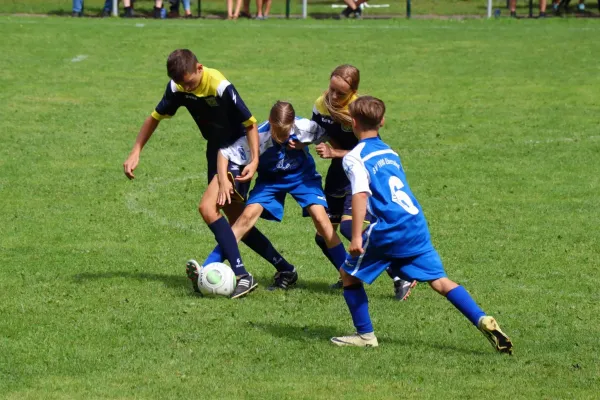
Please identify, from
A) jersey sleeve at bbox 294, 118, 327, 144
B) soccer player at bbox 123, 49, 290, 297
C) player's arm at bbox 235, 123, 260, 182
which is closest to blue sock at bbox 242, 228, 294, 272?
soccer player at bbox 123, 49, 290, 297

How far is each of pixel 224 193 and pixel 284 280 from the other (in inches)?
35.2

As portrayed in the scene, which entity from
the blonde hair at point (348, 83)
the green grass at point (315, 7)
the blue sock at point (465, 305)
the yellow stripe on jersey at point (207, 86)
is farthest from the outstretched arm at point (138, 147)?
the green grass at point (315, 7)

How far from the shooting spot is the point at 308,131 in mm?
8203

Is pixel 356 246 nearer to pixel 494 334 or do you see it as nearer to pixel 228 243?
pixel 494 334

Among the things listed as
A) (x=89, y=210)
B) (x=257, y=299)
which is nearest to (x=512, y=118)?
(x=89, y=210)

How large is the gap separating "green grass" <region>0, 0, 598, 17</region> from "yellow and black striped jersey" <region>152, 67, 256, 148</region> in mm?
18853

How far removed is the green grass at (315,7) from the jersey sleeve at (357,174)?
20723 millimetres

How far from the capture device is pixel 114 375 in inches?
253

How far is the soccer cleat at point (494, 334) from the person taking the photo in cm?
662

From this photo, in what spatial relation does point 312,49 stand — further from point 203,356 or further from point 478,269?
point 203,356

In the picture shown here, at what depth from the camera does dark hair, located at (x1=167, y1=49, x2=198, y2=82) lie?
7875 millimetres

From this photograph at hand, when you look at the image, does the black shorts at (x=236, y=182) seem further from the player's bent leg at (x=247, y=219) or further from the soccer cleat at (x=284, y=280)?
the soccer cleat at (x=284, y=280)

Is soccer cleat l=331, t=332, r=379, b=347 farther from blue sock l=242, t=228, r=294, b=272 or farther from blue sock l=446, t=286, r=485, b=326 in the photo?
blue sock l=242, t=228, r=294, b=272

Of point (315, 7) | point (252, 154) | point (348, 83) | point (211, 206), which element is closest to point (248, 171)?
point (252, 154)
